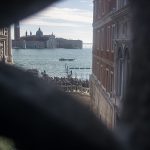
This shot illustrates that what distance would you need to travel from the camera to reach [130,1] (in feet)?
2.01

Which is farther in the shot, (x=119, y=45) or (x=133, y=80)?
(x=119, y=45)

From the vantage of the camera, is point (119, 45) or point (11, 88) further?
point (119, 45)

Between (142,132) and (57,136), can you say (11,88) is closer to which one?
(57,136)

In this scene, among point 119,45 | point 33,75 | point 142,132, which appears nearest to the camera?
point 142,132

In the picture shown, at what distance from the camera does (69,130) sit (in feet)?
1.98

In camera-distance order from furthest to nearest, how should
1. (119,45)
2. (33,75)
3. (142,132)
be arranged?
1. (119,45)
2. (33,75)
3. (142,132)

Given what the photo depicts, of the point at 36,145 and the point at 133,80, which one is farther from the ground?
the point at 133,80

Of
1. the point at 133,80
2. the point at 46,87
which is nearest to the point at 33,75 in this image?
the point at 46,87

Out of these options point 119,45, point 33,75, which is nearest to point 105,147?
point 33,75

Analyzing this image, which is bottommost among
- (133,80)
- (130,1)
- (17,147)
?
(17,147)

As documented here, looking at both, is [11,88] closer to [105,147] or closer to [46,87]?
[46,87]

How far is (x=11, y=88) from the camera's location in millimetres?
637

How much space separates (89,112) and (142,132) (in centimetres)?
10

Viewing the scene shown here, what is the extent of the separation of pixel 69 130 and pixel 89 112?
44 millimetres
